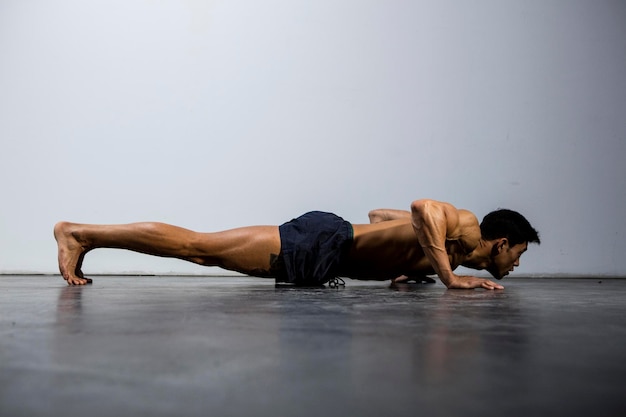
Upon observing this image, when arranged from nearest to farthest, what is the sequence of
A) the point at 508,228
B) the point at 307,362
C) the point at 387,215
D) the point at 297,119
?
1. the point at 307,362
2. the point at 508,228
3. the point at 387,215
4. the point at 297,119

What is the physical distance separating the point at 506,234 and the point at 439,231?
0.37m

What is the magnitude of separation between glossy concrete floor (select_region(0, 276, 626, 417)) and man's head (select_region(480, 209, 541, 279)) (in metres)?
0.97

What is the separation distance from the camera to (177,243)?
8.31 feet

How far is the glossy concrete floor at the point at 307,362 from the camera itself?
0.66 metres

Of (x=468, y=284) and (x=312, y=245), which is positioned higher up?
(x=312, y=245)

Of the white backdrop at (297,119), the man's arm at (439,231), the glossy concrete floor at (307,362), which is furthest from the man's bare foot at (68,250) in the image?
the man's arm at (439,231)

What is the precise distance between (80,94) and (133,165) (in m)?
0.56

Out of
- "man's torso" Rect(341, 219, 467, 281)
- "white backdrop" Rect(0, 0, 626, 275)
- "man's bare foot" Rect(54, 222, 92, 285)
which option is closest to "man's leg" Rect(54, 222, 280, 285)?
"man's bare foot" Rect(54, 222, 92, 285)

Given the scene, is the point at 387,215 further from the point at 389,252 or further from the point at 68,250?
the point at 68,250

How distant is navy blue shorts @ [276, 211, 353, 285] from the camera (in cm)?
254

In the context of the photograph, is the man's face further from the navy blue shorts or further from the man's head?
the navy blue shorts

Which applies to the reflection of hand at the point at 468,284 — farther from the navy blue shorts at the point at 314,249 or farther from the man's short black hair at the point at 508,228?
the navy blue shorts at the point at 314,249

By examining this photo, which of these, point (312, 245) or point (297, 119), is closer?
point (312, 245)

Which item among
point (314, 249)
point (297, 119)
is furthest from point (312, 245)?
point (297, 119)
